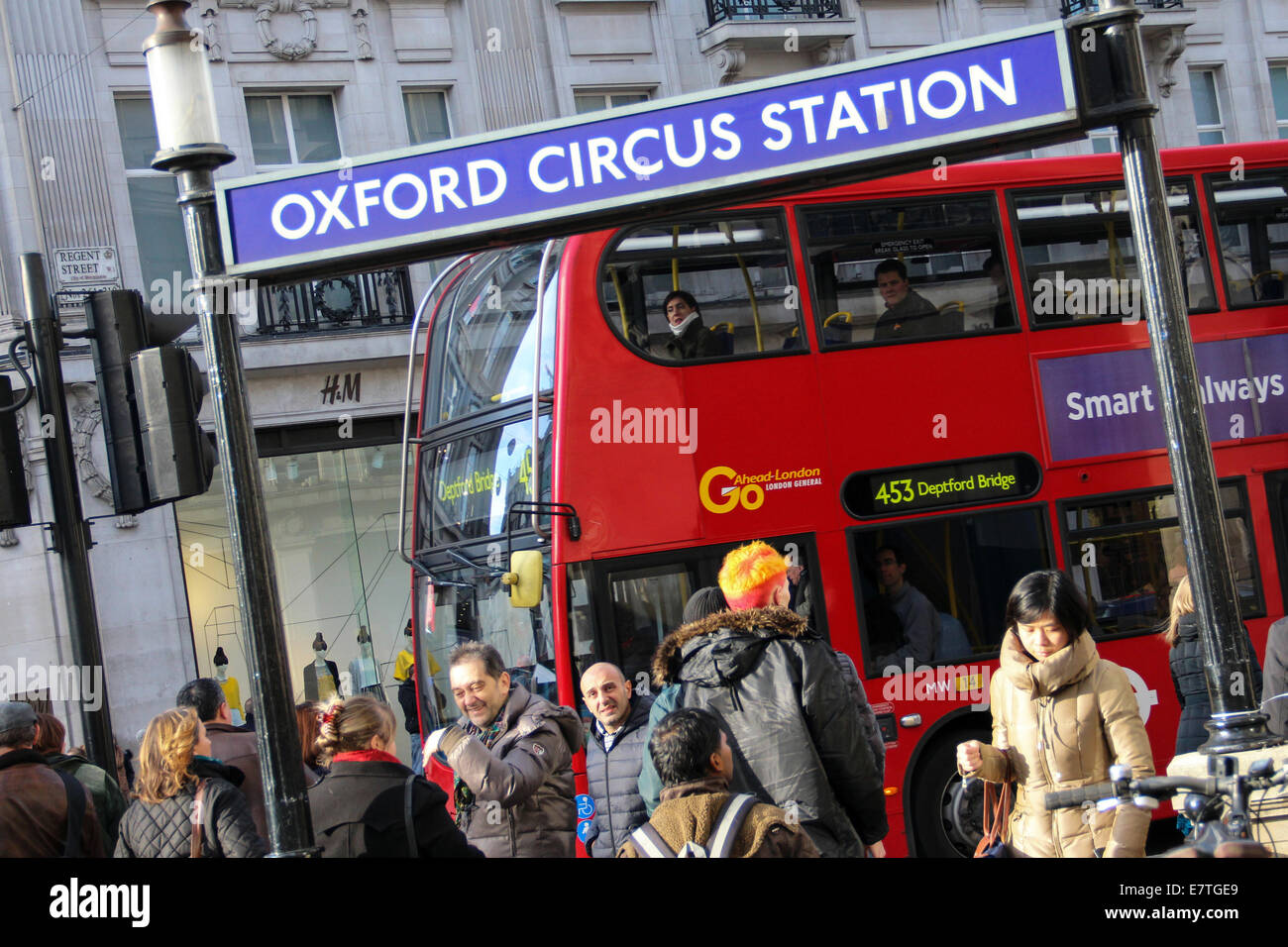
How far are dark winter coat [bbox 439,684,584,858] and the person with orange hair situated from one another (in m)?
0.61

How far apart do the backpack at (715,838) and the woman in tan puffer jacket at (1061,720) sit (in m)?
1.41

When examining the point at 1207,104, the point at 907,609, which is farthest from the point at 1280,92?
the point at 907,609

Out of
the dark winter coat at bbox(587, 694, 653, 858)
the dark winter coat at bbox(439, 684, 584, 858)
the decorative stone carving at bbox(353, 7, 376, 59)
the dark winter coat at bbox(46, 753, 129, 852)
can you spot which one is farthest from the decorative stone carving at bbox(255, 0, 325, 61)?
the dark winter coat at bbox(439, 684, 584, 858)

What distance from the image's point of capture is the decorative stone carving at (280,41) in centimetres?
1759

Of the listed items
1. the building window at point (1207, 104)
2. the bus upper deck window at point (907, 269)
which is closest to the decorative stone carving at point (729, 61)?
the building window at point (1207, 104)

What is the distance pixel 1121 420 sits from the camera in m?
9.65

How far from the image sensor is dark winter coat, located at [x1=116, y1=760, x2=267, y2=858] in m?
5.21

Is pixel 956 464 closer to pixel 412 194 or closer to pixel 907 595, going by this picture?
pixel 907 595

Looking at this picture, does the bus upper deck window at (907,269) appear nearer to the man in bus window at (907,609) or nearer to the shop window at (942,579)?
the shop window at (942,579)

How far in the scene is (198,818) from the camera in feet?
17.2

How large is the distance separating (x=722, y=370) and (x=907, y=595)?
5.87ft

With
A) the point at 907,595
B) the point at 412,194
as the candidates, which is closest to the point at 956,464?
the point at 907,595

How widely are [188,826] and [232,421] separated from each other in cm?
145

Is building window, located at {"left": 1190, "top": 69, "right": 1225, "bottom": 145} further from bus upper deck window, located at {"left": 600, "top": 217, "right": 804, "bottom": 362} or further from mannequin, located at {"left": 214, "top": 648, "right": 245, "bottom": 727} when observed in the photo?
mannequin, located at {"left": 214, "top": 648, "right": 245, "bottom": 727}
